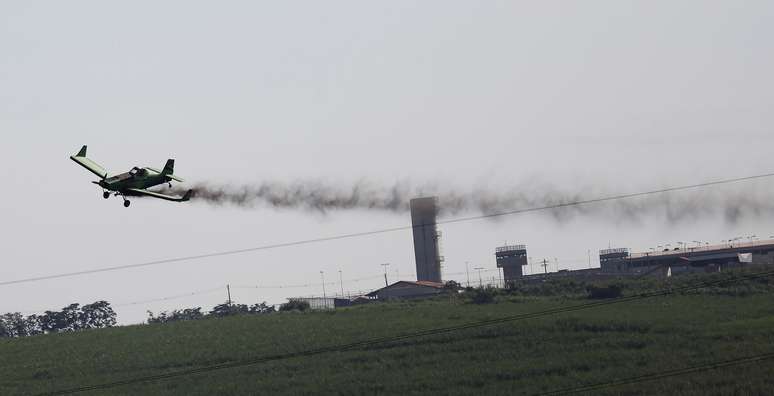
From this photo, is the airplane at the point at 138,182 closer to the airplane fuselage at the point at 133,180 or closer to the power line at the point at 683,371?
the airplane fuselage at the point at 133,180

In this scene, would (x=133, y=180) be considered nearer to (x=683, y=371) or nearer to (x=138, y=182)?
(x=138, y=182)

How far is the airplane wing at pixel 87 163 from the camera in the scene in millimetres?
81562

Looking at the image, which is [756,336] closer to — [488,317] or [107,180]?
[488,317]

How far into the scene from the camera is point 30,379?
181m

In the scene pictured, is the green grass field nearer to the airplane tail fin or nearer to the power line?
the power line

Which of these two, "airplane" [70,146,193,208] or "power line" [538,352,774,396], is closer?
"airplane" [70,146,193,208]

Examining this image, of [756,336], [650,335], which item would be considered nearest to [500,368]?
[650,335]

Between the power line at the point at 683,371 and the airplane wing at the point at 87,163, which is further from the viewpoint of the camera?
the power line at the point at 683,371

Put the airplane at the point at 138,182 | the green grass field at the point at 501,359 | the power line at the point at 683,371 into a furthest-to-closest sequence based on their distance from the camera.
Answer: the green grass field at the point at 501,359 < the power line at the point at 683,371 < the airplane at the point at 138,182

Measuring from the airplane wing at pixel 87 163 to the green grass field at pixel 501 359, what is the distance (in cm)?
7964

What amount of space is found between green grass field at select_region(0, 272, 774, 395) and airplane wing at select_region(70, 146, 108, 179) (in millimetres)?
79635

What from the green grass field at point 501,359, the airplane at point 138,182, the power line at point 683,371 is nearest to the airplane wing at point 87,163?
the airplane at point 138,182

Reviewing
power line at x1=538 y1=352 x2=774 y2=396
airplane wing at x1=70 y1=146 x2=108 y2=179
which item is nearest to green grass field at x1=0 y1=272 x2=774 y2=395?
power line at x1=538 y1=352 x2=774 y2=396

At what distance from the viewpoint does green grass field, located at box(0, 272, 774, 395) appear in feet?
503
